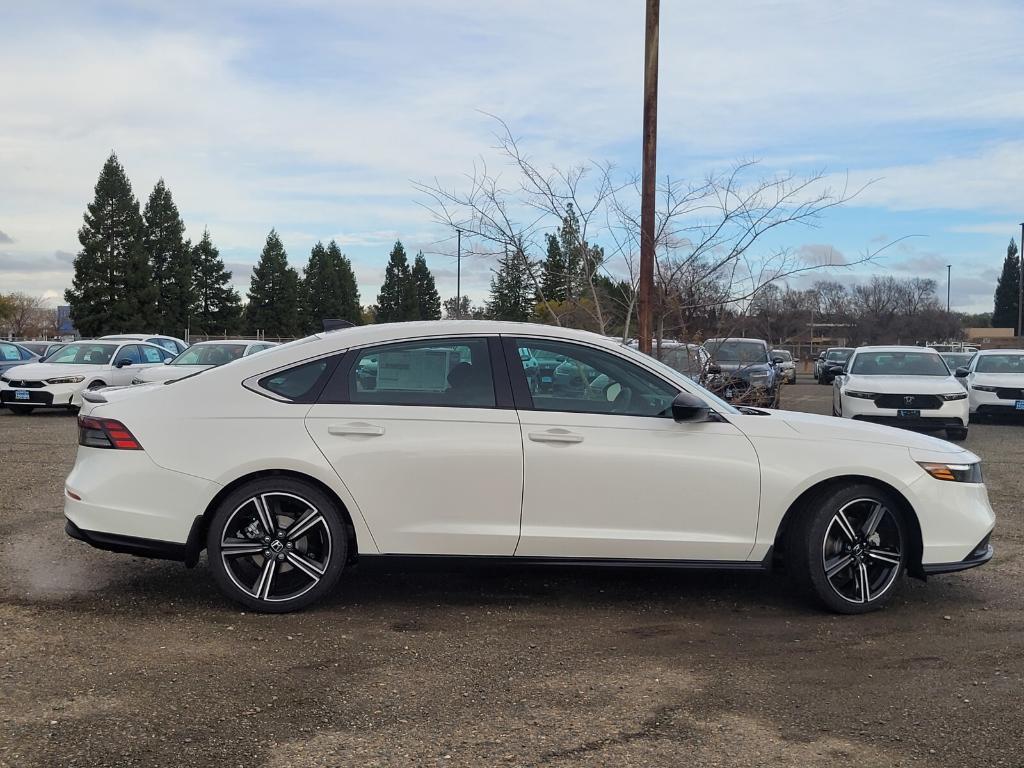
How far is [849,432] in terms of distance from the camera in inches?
213

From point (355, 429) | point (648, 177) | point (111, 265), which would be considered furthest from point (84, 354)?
point (111, 265)

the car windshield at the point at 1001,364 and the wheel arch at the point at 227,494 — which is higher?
the car windshield at the point at 1001,364

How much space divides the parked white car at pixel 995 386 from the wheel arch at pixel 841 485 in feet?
40.7

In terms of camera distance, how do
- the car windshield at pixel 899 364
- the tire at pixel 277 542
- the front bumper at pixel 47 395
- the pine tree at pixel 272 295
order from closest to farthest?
the tire at pixel 277 542 < the car windshield at pixel 899 364 < the front bumper at pixel 47 395 < the pine tree at pixel 272 295

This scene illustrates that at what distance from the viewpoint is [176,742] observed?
358 centimetres

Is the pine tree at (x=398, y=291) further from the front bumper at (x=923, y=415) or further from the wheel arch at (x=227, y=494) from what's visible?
the wheel arch at (x=227, y=494)

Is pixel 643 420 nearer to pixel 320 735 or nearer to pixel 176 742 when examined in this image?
pixel 320 735

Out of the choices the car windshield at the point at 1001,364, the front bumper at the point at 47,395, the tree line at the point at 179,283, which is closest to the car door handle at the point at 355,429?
the front bumper at the point at 47,395

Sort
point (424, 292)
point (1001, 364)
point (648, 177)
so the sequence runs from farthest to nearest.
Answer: point (424, 292)
point (1001, 364)
point (648, 177)

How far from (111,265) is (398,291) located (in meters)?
25.8

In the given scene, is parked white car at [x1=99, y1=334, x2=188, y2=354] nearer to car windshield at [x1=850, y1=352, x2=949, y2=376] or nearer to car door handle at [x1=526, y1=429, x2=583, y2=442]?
car windshield at [x1=850, y1=352, x2=949, y2=376]

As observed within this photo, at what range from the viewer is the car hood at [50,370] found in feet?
58.4

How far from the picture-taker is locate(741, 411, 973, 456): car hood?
5348 mm

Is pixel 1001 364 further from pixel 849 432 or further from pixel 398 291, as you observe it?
pixel 398 291
